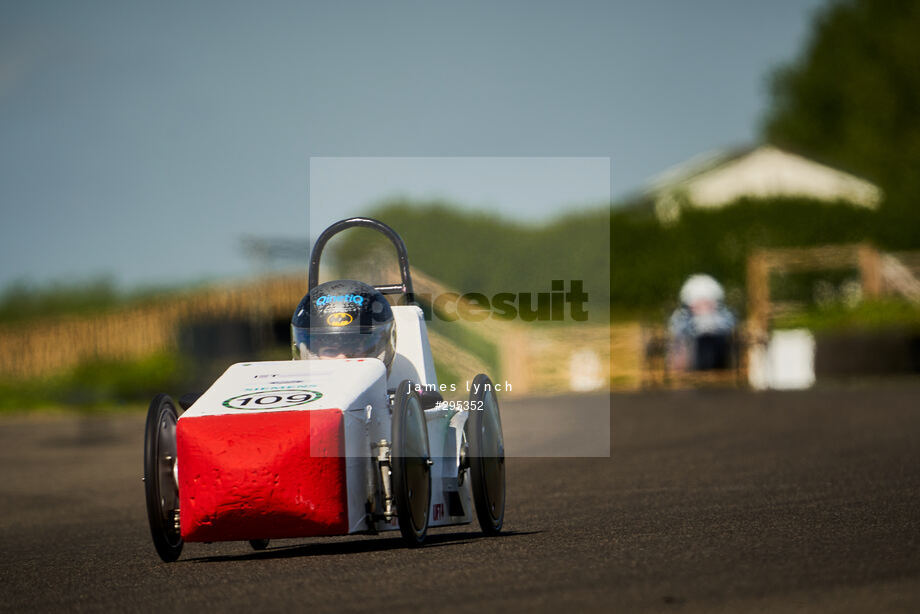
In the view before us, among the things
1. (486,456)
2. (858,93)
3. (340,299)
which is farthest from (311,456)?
(858,93)

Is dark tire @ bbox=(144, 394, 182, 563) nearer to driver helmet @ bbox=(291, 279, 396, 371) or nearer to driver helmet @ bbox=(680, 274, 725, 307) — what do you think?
driver helmet @ bbox=(291, 279, 396, 371)

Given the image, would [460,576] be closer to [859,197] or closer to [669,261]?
[669,261]

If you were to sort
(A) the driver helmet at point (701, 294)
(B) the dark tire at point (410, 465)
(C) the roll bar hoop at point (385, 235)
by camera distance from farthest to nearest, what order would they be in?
(A) the driver helmet at point (701, 294)
(C) the roll bar hoop at point (385, 235)
(B) the dark tire at point (410, 465)

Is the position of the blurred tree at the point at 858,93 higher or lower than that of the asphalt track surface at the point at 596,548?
higher

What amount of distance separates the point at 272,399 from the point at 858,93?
222 feet

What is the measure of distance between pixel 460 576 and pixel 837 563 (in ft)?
5.37

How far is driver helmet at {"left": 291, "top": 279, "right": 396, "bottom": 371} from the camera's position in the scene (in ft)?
29.1

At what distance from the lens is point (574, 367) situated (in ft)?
123

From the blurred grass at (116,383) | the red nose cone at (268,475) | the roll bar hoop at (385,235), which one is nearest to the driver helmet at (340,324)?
the roll bar hoop at (385,235)

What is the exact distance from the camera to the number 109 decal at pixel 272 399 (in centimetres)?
789

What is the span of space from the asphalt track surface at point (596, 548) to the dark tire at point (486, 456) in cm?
19

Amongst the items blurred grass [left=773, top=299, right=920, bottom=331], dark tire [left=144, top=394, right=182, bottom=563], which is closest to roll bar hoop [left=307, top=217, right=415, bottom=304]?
dark tire [left=144, top=394, right=182, bottom=563]

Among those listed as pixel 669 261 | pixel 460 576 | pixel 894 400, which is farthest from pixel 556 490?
pixel 669 261

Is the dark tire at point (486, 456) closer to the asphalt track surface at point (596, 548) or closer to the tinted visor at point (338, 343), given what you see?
the asphalt track surface at point (596, 548)
